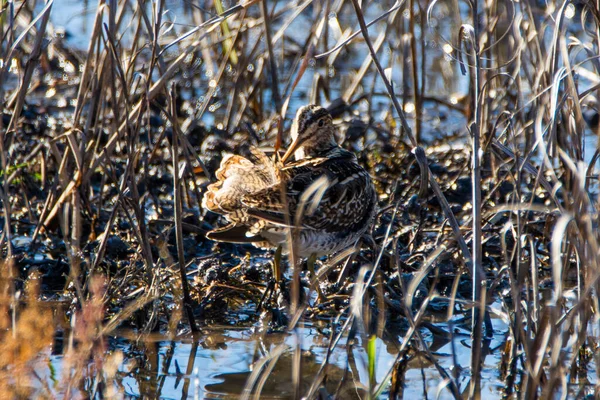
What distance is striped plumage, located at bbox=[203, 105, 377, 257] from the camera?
12.4 ft

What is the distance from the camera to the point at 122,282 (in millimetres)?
3684

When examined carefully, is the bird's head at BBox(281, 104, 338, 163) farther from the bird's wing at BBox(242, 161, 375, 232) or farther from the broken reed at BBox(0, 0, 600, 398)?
the broken reed at BBox(0, 0, 600, 398)

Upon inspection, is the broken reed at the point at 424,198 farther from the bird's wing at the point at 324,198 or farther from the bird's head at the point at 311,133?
the bird's head at the point at 311,133

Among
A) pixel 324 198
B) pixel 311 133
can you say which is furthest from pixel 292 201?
pixel 311 133

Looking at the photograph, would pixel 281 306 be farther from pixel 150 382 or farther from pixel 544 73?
pixel 544 73

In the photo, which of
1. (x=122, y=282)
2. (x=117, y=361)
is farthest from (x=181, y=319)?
(x=117, y=361)

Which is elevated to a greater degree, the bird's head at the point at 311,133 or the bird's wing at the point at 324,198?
the bird's head at the point at 311,133

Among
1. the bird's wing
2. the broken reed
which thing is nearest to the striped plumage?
the bird's wing

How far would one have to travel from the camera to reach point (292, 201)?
3.87 meters

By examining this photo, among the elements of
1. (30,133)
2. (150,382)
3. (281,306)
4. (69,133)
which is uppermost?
(30,133)

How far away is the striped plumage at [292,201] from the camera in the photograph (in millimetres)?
3771

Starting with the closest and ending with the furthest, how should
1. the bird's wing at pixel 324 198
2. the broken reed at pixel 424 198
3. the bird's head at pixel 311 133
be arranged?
the broken reed at pixel 424 198 → the bird's wing at pixel 324 198 → the bird's head at pixel 311 133

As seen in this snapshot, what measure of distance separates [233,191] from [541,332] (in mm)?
1554

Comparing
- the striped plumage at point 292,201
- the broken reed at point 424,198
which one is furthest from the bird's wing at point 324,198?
the broken reed at point 424,198
